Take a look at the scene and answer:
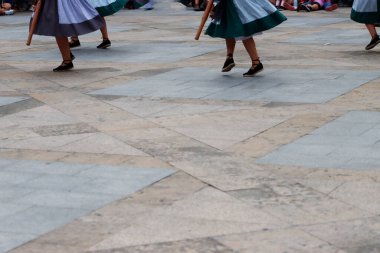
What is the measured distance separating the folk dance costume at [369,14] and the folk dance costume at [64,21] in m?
3.59

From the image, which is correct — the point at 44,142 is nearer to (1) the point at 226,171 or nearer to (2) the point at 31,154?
(2) the point at 31,154

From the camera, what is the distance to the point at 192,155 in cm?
627

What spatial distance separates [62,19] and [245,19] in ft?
8.46

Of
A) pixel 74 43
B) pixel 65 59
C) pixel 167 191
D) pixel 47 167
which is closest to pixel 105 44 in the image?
pixel 74 43

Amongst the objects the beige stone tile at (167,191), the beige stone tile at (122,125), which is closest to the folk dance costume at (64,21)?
the beige stone tile at (122,125)

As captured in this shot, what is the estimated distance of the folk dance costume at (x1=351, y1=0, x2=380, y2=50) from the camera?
37.4 ft

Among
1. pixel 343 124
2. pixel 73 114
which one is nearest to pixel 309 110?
pixel 343 124

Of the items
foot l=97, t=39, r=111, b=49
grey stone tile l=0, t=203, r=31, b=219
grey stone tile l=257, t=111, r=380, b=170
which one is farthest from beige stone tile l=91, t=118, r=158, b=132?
foot l=97, t=39, r=111, b=49

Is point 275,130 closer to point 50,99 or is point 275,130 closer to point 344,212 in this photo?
point 344,212

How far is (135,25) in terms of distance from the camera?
17797mm

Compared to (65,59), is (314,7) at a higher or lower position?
lower

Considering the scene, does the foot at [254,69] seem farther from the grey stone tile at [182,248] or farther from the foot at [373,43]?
the grey stone tile at [182,248]

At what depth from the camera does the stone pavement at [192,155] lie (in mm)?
4566

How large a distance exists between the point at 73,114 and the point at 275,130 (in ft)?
7.07
